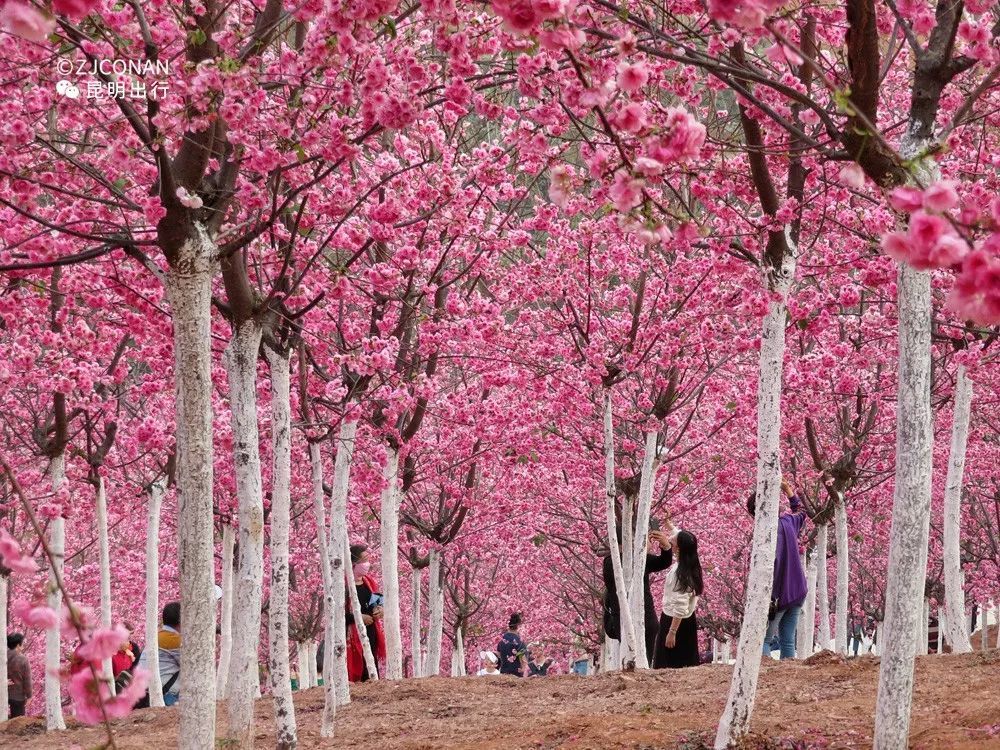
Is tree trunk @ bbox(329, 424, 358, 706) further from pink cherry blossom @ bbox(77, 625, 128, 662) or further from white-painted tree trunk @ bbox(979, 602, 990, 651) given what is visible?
white-painted tree trunk @ bbox(979, 602, 990, 651)

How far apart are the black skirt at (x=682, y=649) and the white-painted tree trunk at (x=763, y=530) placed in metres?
5.73

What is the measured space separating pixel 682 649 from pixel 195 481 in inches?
310

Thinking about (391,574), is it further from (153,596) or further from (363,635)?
(153,596)

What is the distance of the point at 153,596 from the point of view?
12539 millimetres

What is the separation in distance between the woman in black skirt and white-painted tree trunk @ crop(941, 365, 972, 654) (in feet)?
8.85

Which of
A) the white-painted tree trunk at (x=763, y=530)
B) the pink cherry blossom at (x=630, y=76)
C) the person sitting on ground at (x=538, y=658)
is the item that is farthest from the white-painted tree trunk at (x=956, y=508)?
the person sitting on ground at (x=538, y=658)

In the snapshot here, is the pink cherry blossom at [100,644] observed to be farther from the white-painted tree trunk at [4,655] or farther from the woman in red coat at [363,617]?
the white-painted tree trunk at [4,655]

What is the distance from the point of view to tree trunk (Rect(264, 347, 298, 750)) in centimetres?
721

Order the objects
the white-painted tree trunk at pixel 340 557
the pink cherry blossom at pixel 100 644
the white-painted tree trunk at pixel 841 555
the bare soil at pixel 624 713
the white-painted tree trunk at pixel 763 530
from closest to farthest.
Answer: the pink cherry blossom at pixel 100 644
the white-painted tree trunk at pixel 763 530
the bare soil at pixel 624 713
the white-painted tree trunk at pixel 340 557
the white-painted tree trunk at pixel 841 555

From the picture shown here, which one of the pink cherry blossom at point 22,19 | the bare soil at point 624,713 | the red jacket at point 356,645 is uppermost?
the pink cherry blossom at point 22,19

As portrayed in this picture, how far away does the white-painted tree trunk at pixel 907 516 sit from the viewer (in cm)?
509

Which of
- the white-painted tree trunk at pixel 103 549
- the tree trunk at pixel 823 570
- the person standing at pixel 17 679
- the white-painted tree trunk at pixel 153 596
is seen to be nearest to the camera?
the white-painted tree trunk at pixel 103 549

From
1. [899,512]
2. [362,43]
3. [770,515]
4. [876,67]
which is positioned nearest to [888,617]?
[899,512]

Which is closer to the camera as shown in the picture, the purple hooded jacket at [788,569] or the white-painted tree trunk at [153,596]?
the purple hooded jacket at [788,569]
